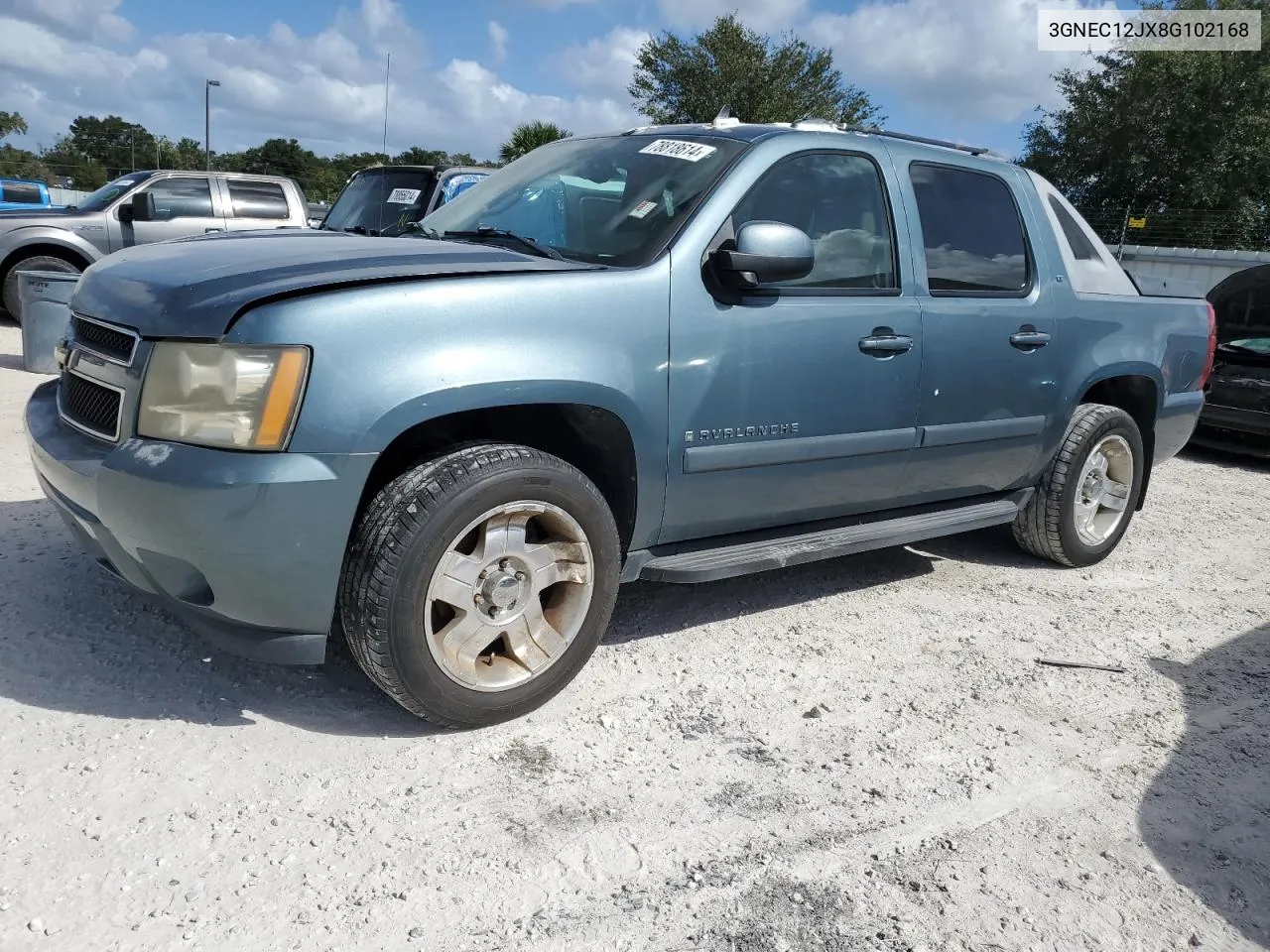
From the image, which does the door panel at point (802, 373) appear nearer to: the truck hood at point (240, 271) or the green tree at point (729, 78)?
the truck hood at point (240, 271)

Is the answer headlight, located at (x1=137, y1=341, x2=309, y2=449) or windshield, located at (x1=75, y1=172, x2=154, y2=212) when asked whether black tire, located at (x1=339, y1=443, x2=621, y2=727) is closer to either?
headlight, located at (x1=137, y1=341, x2=309, y2=449)

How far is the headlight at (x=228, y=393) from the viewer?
250 centimetres

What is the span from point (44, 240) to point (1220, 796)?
11571 mm

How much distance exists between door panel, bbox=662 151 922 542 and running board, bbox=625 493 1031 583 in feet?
0.27

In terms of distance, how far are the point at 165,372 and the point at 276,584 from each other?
612 millimetres

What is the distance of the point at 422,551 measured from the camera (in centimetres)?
270

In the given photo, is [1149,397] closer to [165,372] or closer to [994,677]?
[994,677]

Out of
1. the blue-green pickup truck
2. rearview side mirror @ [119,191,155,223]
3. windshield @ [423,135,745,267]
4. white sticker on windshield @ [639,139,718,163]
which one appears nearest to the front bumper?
the blue-green pickup truck

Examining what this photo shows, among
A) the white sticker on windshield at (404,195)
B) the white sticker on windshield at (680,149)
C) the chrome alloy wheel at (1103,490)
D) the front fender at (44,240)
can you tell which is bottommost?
the chrome alloy wheel at (1103,490)

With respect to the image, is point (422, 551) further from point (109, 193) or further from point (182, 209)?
point (109, 193)

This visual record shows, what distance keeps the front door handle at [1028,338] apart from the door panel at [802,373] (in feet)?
2.07

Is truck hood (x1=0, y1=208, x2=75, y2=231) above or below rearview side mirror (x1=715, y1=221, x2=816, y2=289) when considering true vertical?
above

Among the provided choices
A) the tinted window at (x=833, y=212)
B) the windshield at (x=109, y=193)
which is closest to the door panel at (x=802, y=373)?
the tinted window at (x=833, y=212)

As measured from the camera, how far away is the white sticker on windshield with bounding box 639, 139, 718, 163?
11.6 feet
